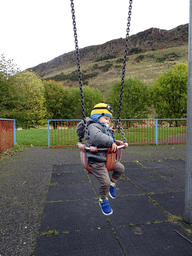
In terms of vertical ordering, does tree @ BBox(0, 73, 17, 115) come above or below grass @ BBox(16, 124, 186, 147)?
above

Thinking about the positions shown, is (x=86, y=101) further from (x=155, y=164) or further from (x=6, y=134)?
(x=155, y=164)

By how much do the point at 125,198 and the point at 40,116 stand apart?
30.1 meters

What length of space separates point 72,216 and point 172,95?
21.5 m

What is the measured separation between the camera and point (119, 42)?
430ft

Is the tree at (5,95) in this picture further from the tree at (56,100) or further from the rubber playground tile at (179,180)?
the tree at (56,100)

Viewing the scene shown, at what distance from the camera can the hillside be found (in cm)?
7686

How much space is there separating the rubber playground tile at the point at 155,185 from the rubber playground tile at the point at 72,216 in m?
1.24

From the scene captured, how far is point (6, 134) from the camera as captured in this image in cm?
867

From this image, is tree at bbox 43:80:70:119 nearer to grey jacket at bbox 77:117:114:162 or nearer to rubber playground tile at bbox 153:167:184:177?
rubber playground tile at bbox 153:167:184:177

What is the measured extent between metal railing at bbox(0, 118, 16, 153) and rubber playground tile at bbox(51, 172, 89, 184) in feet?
12.5

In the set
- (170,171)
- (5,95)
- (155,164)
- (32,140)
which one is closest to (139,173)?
(170,171)

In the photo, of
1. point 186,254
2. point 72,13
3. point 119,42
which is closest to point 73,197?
point 186,254

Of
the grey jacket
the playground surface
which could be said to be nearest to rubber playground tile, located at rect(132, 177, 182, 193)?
the playground surface

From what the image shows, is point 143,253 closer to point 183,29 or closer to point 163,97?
point 163,97
